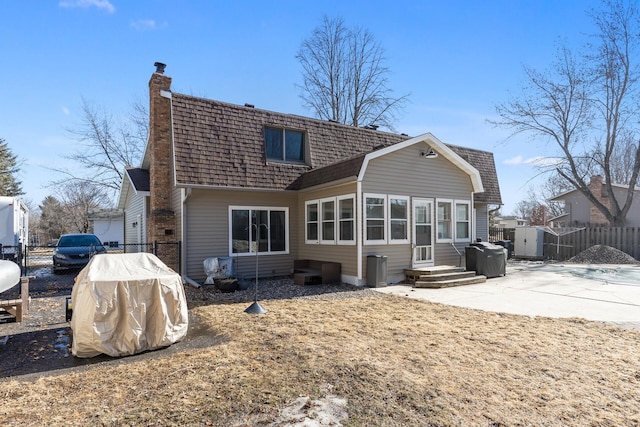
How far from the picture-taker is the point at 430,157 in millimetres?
10953

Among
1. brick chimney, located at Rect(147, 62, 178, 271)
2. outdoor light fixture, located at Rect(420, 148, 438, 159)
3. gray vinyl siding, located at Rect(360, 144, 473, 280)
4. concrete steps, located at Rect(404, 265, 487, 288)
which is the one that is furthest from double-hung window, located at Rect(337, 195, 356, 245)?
brick chimney, located at Rect(147, 62, 178, 271)

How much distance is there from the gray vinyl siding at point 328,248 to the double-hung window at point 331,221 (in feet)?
0.41

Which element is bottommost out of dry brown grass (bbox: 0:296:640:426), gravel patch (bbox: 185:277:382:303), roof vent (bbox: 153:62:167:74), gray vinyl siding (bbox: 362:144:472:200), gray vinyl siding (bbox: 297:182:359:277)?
gravel patch (bbox: 185:277:382:303)

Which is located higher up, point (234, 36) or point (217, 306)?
point (234, 36)

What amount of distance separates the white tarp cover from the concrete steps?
273 inches

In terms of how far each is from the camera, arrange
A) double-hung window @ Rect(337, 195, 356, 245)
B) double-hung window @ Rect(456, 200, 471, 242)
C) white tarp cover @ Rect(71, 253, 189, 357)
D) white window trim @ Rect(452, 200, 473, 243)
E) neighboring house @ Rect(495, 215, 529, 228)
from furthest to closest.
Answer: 1. neighboring house @ Rect(495, 215, 529, 228)
2. double-hung window @ Rect(456, 200, 471, 242)
3. white window trim @ Rect(452, 200, 473, 243)
4. double-hung window @ Rect(337, 195, 356, 245)
5. white tarp cover @ Rect(71, 253, 189, 357)

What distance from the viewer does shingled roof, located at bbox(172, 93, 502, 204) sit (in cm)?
1019

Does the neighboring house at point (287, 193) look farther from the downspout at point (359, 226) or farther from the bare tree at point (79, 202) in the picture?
the bare tree at point (79, 202)

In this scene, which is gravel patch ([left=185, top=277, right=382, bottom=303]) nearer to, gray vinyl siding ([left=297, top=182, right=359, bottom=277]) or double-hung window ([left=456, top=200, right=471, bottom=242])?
gray vinyl siding ([left=297, top=182, right=359, bottom=277])

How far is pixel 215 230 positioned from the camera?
10758mm

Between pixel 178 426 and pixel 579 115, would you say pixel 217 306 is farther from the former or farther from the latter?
pixel 579 115

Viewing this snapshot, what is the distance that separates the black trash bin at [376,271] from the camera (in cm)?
967

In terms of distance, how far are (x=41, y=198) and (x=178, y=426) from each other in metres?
52.9

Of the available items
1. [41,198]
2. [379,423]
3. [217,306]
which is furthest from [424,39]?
[41,198]
